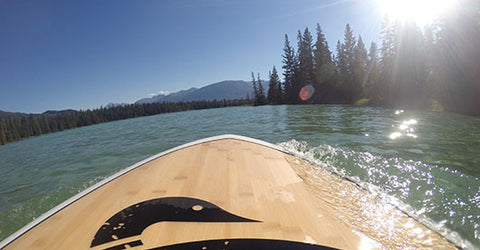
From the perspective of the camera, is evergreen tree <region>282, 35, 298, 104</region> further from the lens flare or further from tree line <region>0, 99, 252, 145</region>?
tree line <region>0, 99, 252, 145</region>

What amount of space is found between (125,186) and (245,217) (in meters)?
1.54

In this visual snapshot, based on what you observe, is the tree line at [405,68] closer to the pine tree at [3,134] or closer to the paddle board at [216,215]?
the paddle board at [216,215]

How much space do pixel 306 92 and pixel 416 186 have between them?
40111 millimetres

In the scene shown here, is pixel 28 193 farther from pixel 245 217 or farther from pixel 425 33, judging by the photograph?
pixel 425 33

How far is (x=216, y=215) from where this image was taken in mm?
1639

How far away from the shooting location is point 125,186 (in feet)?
7.48

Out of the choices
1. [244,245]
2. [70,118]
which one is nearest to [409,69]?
[244,245]

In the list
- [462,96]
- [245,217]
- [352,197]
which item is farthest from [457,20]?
[245,217]

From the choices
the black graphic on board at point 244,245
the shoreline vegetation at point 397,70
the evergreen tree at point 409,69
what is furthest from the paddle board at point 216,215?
the evergreen tree at point 409,69

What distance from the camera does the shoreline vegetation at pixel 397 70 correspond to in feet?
47.4

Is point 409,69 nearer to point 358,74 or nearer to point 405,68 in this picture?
point 405,68

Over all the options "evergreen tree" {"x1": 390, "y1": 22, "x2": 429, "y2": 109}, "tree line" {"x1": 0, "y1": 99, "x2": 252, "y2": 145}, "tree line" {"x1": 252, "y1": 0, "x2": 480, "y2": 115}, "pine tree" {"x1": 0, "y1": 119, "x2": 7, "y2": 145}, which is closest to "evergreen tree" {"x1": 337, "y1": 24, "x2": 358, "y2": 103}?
"tree line" {"x1": 252, "y1": 0, "x2": 480, "y2": 115}

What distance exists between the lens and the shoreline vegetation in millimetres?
14453

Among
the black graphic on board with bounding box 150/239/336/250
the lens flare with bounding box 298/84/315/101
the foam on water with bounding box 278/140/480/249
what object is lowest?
the foam on water with bounding box 278/140/480/249
